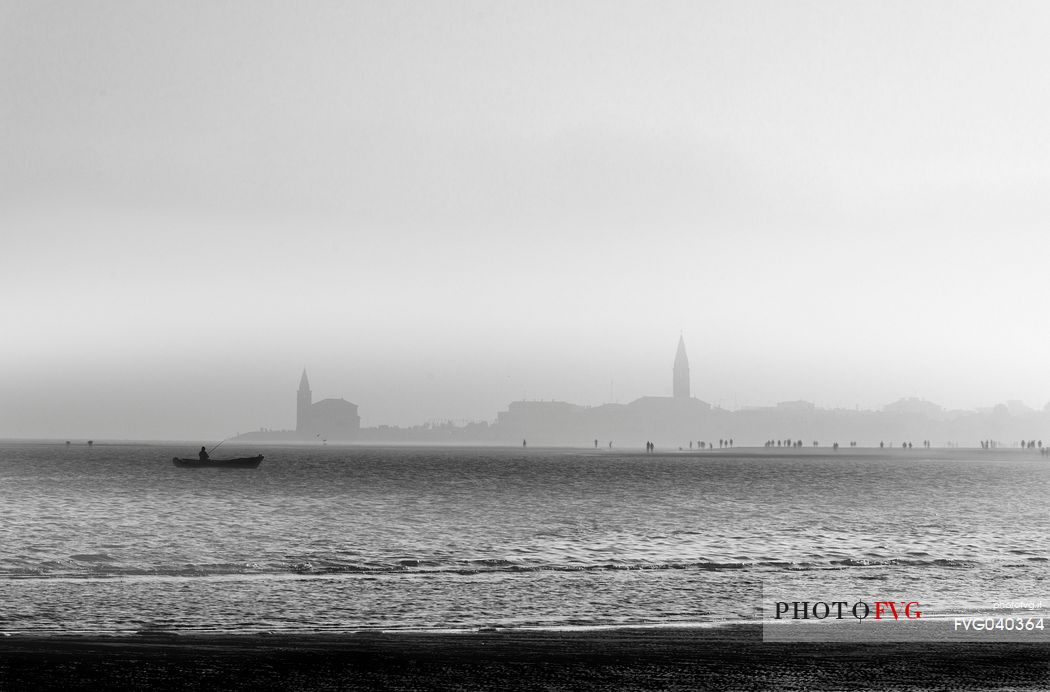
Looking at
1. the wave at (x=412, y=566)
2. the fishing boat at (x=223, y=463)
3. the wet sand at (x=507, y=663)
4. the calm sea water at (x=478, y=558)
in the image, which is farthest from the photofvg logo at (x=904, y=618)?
the fishing boat at (x=223, y=463)

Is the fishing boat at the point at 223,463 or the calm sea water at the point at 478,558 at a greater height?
the calm sea water at the point at 478,558

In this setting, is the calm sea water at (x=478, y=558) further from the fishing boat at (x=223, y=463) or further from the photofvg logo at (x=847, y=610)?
the fishing boat at (x=223, y=463)

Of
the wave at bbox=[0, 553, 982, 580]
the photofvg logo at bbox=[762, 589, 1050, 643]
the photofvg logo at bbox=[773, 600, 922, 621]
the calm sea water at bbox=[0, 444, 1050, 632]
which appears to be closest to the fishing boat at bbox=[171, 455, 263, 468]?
the calm sea water at bbox=[0, 444, 1050, 632]

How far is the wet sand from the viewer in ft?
45.5

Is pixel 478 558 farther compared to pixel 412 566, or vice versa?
pixel 478 558

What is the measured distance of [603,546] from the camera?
4119 centimetres

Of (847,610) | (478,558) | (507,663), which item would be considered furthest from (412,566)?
(507,663)

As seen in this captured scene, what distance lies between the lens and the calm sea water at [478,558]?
74.2ft

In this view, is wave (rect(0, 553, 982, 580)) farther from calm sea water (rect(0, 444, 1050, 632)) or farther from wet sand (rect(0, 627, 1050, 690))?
wet sand (rect(0, 627, 1050, 690))

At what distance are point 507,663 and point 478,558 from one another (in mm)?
20835

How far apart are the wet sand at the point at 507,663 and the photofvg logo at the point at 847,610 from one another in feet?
8.59

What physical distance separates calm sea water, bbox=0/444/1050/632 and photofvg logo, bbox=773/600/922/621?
94 centimetres

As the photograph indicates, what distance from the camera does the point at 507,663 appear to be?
15547 mm

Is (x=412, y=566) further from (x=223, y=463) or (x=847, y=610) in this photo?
(x=223, y=463)
